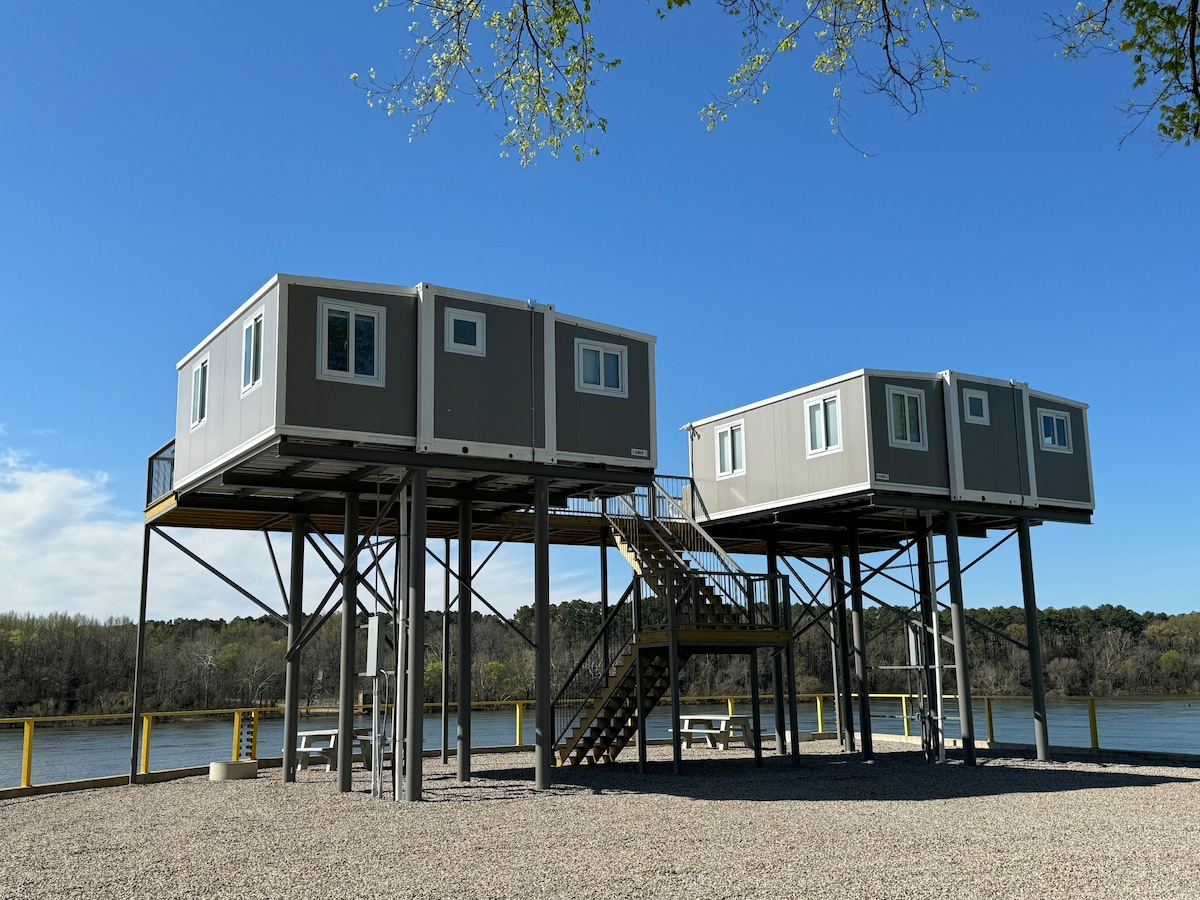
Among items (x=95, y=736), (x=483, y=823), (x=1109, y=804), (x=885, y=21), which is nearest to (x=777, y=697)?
(x=1109, y=804)

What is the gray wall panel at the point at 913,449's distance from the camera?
22.1 metres

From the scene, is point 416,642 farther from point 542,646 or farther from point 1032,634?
point 1032,634

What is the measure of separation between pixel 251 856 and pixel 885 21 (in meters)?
10.1

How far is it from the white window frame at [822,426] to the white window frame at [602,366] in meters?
5.41

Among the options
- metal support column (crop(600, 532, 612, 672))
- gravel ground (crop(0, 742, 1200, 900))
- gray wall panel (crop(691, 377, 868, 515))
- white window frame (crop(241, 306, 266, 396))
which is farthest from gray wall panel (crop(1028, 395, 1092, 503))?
white window frame (crop(241, 306, 266, 396))

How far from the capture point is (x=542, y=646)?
705 inches

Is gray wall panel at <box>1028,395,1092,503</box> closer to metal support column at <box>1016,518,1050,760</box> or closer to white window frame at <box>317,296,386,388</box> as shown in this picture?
metal support column at <box>1016,518,1050,760</box>

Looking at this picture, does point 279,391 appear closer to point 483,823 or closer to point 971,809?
point 483,823

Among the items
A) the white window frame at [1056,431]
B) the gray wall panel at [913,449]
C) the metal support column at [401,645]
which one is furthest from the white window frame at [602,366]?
the white window frame at [1056,431]

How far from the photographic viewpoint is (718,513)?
998 inches

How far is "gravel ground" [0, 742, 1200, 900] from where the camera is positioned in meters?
10.1

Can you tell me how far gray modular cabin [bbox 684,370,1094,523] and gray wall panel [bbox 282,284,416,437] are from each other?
9376 mm

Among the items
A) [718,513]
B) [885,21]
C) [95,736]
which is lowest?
[95,736]

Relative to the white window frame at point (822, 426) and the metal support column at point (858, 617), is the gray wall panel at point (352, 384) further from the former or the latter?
the metal support column at point (858, 617)
